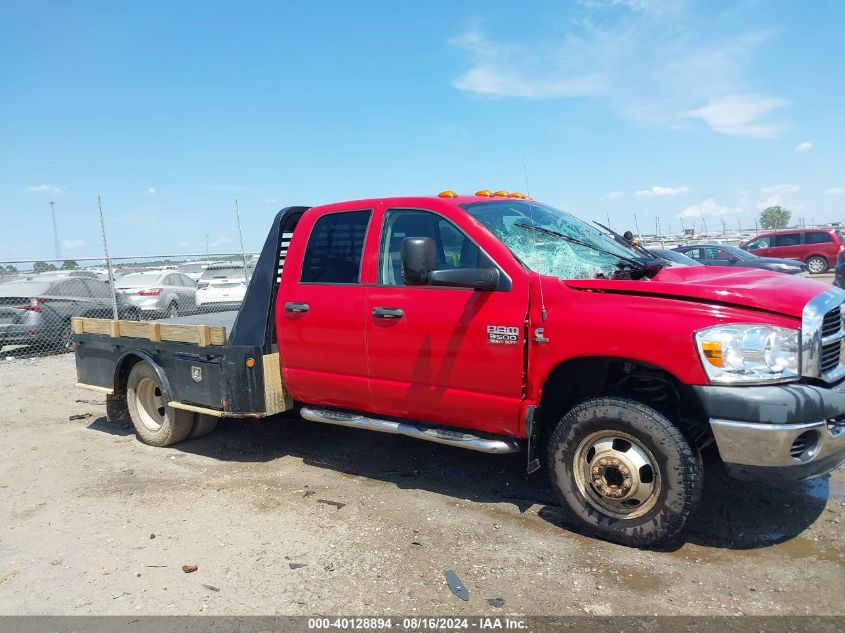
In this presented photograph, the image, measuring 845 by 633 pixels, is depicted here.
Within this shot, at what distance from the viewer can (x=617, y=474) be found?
3.65 m

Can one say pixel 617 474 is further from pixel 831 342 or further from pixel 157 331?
pixel 157 331

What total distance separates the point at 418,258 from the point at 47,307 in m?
10.3

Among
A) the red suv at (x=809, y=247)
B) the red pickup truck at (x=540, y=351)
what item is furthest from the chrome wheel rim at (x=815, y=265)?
the red pickup truck at (x=540, y=351)

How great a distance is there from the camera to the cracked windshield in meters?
4.08

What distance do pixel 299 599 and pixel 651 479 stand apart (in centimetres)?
199

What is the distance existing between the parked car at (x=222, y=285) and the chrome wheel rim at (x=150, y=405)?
337 inches

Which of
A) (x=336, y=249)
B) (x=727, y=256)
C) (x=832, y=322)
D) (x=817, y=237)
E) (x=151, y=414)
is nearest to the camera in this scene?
(x=832, y=322)

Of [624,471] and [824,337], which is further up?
[824,337]

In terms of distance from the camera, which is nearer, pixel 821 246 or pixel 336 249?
pixel 336 249

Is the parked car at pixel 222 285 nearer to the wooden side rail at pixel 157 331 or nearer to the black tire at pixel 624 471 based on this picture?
the wooden side rail at pixel 157 331

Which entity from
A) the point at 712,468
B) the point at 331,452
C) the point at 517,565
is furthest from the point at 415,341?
the point at 712,468

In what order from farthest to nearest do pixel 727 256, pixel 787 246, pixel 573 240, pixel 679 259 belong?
pixel 787 246 → pixel 727 256 → pixel 679 259 → pixel 573 240

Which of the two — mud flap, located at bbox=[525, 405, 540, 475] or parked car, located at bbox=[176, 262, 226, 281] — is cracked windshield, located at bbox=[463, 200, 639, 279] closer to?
mud flap, located at bbox=[525, 405, 540, 475]

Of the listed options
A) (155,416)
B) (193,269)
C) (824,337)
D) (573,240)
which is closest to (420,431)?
(573,240)
